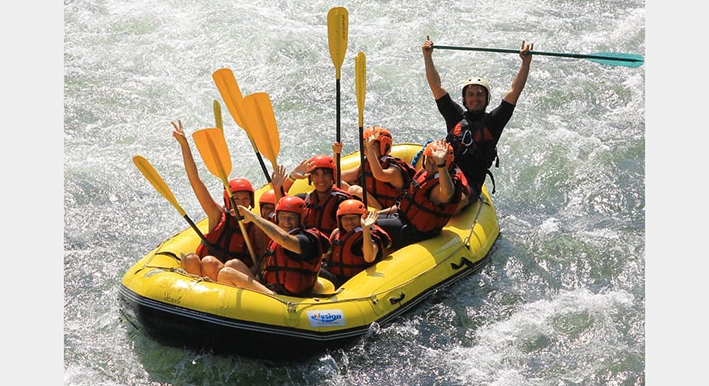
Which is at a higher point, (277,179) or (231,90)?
(231,90)

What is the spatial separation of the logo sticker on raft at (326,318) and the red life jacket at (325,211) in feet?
2.63

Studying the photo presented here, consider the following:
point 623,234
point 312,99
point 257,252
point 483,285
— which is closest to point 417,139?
point 312,99

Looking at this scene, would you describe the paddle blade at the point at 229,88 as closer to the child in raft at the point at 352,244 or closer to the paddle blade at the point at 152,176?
the paddle blade at the point at 152,176

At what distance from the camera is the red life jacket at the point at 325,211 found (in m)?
6.66

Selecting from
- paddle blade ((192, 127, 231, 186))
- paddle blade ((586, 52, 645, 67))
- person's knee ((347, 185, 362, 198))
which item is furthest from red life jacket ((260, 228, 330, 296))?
paddle blade ((586, 52, 645, 67))

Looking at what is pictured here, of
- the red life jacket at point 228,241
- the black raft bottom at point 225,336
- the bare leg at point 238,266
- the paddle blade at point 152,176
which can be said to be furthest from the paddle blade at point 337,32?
the black raft bottom at point 225,336

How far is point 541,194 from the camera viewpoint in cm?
914

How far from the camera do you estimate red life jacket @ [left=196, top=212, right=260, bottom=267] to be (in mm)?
6418

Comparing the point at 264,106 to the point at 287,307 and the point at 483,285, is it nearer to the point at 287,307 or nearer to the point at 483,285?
the point at 287,307

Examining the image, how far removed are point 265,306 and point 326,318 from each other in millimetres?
371

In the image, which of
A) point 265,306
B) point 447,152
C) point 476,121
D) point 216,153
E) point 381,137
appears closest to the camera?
point 265,306

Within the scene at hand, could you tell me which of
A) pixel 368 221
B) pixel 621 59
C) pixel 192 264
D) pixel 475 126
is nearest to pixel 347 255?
pixel 368 221

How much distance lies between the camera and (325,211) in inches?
263

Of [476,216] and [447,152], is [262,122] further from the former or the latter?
[476,216]
